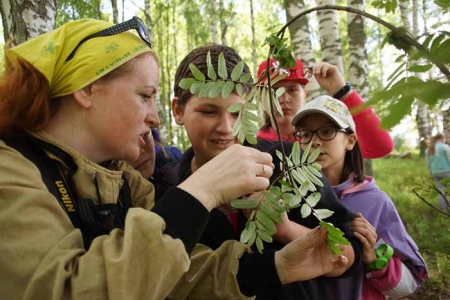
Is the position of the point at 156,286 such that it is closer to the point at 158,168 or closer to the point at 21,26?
the point at 158,168

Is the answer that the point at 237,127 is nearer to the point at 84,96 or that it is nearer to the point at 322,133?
the point at 84,96

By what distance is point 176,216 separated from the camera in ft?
3.62

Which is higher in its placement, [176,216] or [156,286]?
[176,216]

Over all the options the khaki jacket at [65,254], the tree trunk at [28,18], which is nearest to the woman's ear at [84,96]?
the khaki jacket at [65,254]

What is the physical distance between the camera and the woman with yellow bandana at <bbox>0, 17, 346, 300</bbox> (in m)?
0.99

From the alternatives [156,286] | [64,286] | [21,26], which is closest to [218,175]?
[156,286]

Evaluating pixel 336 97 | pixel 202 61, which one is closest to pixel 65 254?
pixel 202 61

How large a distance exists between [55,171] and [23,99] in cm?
31

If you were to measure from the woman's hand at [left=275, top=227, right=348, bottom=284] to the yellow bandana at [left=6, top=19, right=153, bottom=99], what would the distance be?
3.19ft

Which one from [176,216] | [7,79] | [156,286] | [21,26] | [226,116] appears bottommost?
[156,286]

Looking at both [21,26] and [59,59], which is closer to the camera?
[59,59]

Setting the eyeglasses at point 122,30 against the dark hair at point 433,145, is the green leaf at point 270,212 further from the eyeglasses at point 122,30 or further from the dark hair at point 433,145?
the dark hair at point 433,145

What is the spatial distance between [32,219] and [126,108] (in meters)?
0.56

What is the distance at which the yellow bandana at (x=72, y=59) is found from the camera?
1.43 metres
